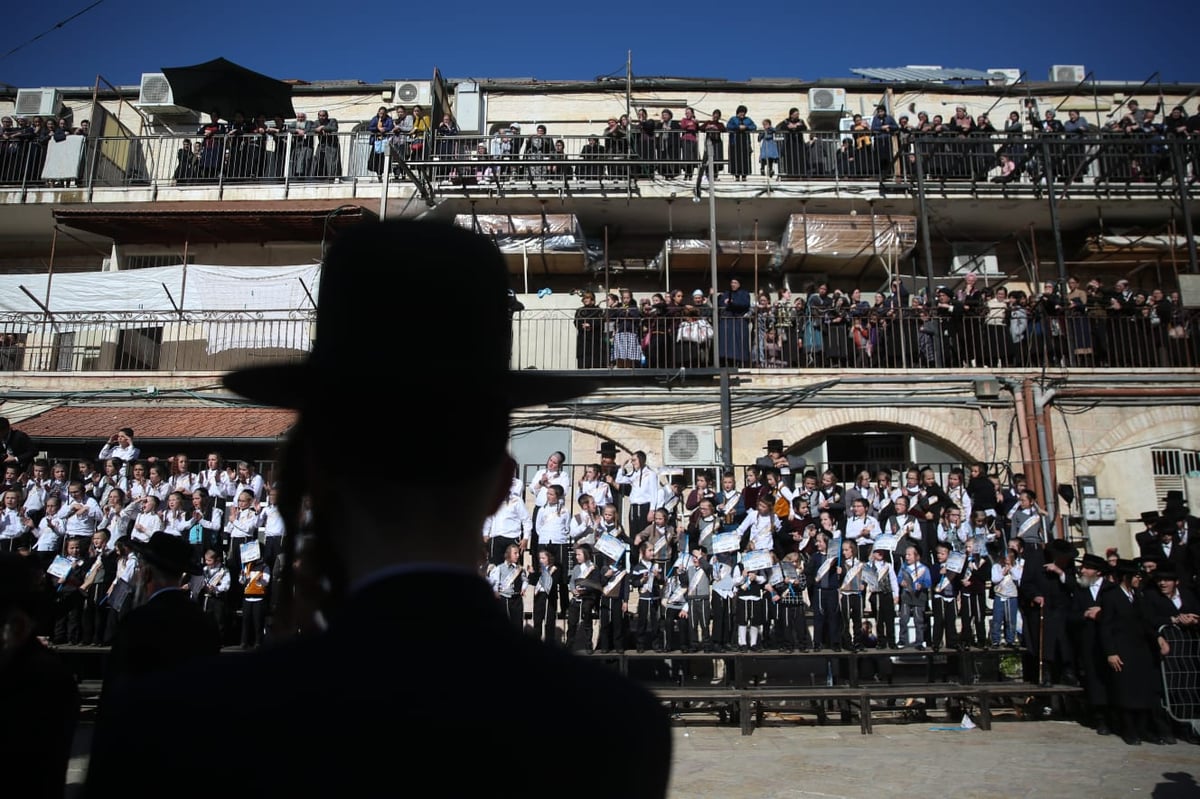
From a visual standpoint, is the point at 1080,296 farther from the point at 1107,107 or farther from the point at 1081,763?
the point at 1081,763

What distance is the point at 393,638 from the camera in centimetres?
104

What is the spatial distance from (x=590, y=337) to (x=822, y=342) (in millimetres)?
4739

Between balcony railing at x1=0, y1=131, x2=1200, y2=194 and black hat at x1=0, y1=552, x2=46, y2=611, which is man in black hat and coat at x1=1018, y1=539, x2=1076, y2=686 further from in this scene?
black hat at x1=0, y1=552, x2=46, y2=611

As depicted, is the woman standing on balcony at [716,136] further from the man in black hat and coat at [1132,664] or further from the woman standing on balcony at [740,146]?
the man in black hat and coat at [1132,664]

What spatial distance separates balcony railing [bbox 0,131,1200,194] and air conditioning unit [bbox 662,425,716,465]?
5.47m

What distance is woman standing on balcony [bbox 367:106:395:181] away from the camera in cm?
2012

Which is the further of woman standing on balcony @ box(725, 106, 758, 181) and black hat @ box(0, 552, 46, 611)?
woman standing on balcony @ box(725, 106, 758, 181)

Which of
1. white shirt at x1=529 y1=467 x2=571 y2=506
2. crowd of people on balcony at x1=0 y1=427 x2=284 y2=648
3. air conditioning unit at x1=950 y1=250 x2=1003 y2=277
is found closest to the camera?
crowd of people on balcony at x1=0 y1=427 x2=284 y2=648

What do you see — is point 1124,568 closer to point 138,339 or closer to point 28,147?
point 138,339

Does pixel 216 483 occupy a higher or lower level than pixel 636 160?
lower

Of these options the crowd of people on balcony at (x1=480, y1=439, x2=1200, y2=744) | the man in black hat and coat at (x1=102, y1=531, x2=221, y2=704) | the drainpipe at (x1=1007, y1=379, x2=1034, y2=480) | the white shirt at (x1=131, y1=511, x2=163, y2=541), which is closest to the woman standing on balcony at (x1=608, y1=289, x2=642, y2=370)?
the crowd of people on balcony at (x1=480, y1=439, x2=1200, y2=744)

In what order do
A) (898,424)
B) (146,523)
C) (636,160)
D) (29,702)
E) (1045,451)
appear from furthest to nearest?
(636,160)
(898,424)
(1045,451)
(146,523)
(29,702)

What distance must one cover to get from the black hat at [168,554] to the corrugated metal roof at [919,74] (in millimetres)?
21577

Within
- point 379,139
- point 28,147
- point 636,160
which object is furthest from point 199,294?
point 636,160
